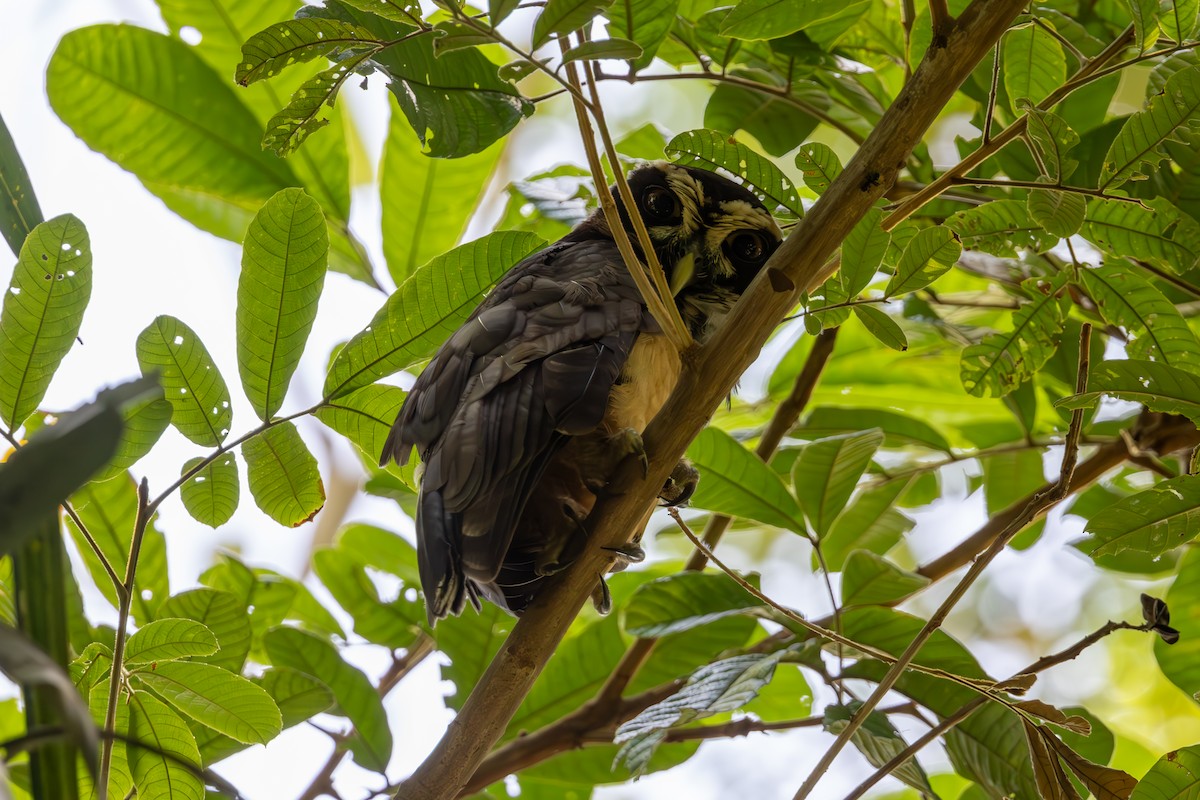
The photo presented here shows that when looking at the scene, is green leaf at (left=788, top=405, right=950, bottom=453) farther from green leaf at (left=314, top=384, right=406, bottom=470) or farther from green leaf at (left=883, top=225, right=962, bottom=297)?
green leaf at (left=314, top=384, right=406, bottom=470)

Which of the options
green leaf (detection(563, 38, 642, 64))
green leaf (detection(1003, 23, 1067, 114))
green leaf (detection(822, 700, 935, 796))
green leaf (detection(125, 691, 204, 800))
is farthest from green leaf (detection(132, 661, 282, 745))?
green leaf (detection(1003, 23, 1067, 114))

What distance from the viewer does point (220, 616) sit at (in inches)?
79.8

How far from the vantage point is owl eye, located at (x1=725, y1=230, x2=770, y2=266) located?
90.7 inches

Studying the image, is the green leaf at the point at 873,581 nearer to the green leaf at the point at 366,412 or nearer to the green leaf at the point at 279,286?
the green leaf at the point at 366,412

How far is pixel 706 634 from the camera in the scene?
98.0 inches

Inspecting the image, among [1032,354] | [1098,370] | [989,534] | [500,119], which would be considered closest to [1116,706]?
[989,534]

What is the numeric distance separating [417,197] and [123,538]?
1.12 metres

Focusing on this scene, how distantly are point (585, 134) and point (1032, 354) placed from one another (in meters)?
1.14

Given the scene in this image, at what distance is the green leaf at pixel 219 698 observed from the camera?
5.40 ft

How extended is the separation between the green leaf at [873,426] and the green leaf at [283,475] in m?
1.38

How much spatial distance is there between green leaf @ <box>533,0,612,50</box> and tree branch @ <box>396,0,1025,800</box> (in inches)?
16.8

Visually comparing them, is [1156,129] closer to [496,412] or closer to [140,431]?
[496,412]

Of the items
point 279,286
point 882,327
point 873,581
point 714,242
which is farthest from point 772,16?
point 873,581

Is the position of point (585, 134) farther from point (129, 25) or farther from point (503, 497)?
point (129, 25)
